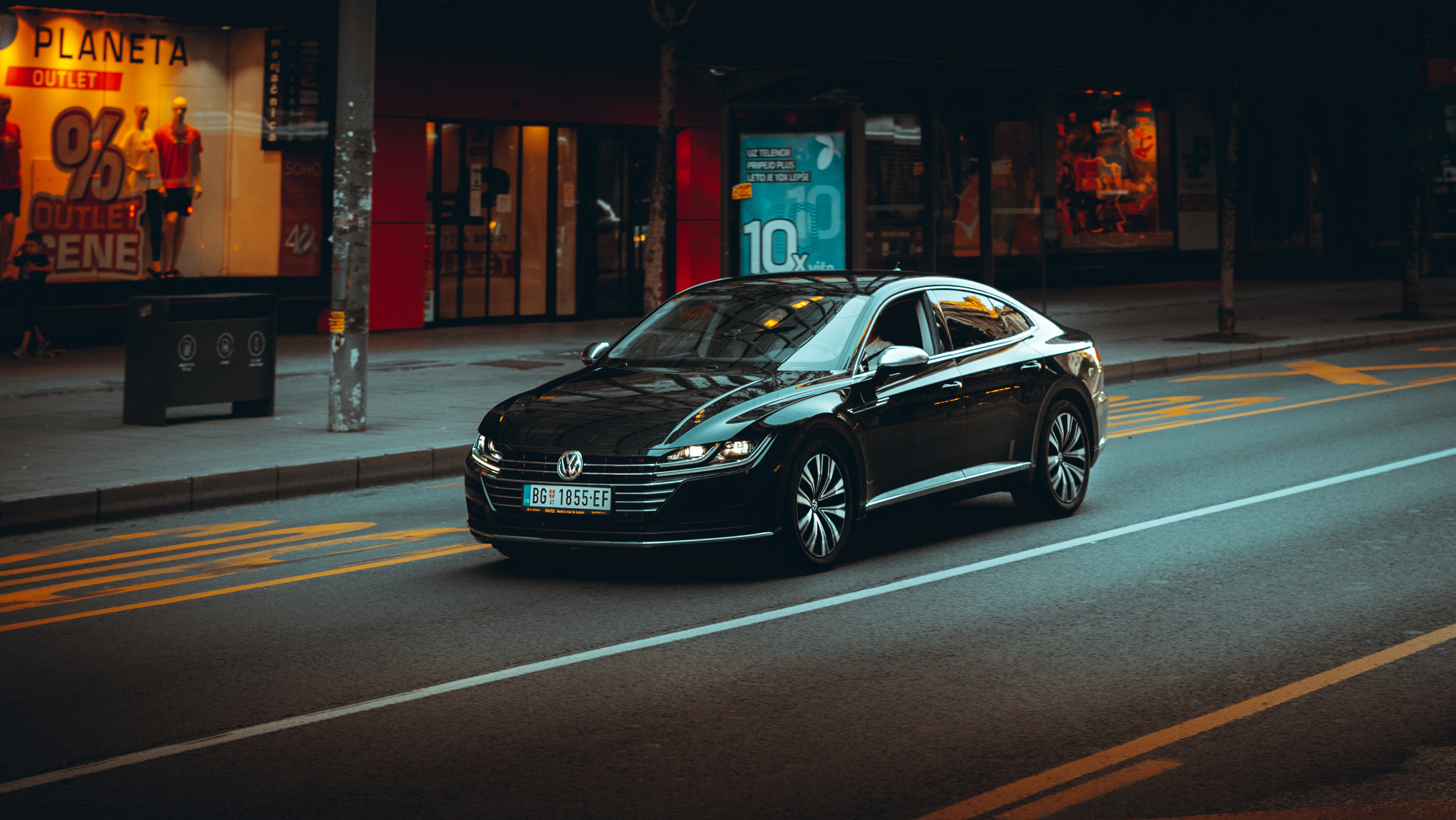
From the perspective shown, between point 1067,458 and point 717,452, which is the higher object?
point 717,452

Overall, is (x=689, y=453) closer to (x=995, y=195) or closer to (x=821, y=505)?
(x=821, y=505)

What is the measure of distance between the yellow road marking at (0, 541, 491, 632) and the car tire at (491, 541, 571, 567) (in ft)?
1.17

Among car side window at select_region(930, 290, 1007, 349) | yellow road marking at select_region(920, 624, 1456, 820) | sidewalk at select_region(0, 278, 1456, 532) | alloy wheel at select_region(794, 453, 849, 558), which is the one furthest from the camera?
sidewalk at select_region(0, 278, 1456, 532)

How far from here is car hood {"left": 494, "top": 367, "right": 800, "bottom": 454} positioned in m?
7.52

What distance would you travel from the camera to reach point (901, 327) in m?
8.85

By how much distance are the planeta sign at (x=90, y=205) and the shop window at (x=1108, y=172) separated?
1974 cm

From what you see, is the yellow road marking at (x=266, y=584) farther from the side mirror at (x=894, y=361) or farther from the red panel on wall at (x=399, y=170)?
the red panel on wall at (x=399, y=170)

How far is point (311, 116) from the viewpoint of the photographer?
21625 millimetres

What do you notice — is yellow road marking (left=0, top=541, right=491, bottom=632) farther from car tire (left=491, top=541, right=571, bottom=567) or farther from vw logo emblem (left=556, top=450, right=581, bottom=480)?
vw logo emblem (left=556, top=450, right=581, bottom=480)

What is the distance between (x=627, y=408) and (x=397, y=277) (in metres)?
15.6

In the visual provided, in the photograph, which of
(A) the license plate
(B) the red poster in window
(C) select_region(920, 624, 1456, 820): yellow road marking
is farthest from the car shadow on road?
A: (B) the red poster in window

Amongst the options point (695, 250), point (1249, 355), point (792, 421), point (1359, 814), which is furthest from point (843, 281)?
point (695, 250)

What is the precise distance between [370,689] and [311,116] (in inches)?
670

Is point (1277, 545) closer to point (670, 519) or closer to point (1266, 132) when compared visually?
point (670, 519)
